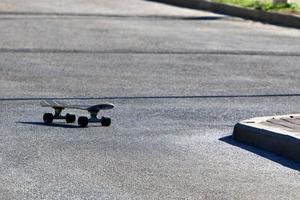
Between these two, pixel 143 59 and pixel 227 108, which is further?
pixel 143 59

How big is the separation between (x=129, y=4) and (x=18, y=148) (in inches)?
919

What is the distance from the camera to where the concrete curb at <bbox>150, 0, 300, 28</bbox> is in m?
26.4

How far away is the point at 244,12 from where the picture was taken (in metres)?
28.8

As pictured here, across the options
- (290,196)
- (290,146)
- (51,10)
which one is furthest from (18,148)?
(51,10)

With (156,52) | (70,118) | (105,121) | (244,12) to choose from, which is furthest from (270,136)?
(244,12)

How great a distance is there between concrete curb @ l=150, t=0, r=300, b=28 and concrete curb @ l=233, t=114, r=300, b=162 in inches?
592

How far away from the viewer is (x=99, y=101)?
46.0 feet

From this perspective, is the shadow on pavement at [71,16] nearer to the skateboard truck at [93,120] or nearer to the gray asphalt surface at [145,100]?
the gray asphalt surface at [145,100]

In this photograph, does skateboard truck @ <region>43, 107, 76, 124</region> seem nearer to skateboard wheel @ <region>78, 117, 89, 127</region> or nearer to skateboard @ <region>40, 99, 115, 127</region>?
skateboard @ <region>40, 99, 115, 127</region>

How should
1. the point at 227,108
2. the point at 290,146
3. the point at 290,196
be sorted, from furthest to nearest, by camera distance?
1. the point at 227,108
2. the point at 290,146
3. the point at 290,196

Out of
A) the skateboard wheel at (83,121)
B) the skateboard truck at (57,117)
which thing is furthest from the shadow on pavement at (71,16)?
the skateboard wheel at (83,121)

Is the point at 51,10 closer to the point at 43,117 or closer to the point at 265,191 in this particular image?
the point at 43,117

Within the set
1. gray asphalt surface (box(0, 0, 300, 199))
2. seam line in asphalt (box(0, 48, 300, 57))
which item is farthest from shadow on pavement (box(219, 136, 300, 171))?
seam line in asphalt (box(0, 48, 300, 57))

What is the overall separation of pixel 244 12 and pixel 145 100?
14.9 meters
